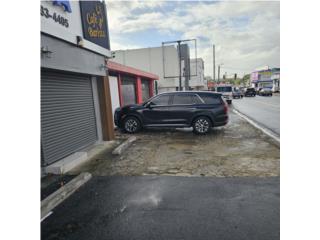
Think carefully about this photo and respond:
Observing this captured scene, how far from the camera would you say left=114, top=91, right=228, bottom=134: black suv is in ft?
27.3

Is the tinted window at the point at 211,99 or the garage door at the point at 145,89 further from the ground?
the garage door at the point at 145,89

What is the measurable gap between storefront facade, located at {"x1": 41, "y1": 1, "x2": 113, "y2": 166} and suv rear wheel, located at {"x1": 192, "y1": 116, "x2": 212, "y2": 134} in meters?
3.45

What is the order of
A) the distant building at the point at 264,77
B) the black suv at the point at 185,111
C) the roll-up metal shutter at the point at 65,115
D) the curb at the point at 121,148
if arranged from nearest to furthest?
1. the roll-up metal shutter at the point at 65,115
2. the curb at the point at 121,148
3. the black suv at the point at 185,111
4. the distant building at the point at 264,77

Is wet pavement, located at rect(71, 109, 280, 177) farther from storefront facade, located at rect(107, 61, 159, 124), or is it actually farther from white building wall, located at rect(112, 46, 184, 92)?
white building wall, located at rect(112, 46, 184, 92)

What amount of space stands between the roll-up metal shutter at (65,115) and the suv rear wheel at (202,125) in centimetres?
403

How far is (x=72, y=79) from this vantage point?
19.8ft

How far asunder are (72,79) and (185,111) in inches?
175

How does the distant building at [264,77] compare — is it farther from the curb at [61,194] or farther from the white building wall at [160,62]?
the curb at [61,194]

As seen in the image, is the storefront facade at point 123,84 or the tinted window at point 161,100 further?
the storefront facade at point 123,84

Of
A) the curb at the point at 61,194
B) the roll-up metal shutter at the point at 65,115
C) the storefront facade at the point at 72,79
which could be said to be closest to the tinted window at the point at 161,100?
the storefront facade at the point at 72,79

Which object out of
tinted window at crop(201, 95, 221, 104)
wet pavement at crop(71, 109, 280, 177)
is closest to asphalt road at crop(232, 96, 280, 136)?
wet pavement at crop(71, 109, 280, 177)

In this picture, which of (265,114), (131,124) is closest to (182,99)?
(131,124)

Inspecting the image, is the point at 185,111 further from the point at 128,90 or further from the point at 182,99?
the point at 128,90

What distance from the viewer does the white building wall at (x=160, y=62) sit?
29.0 meters
